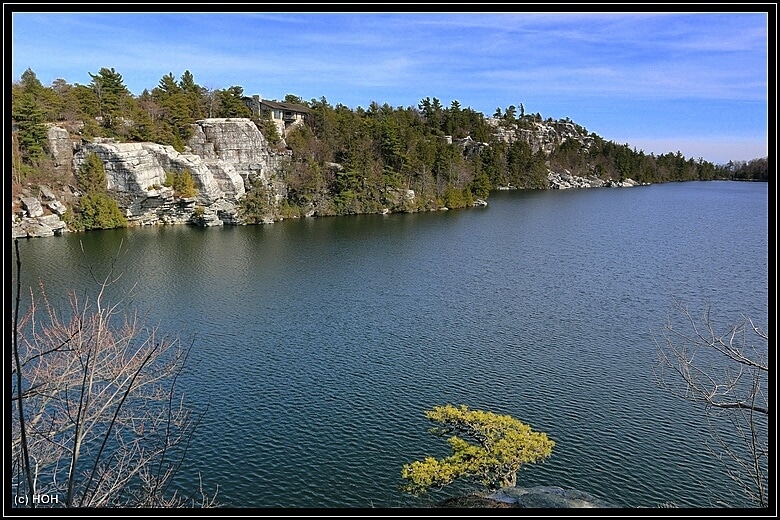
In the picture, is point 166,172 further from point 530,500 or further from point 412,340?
point 530,500

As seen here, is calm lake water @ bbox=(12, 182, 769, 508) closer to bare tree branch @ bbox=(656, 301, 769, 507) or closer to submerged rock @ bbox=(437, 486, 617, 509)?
bare tree branch @ bbox=(656, 301, 769, 507)

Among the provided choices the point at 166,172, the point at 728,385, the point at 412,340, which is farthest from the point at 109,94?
the point at 728,385

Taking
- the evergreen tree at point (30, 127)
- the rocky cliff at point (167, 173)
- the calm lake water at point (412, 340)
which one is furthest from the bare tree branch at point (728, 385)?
the evergreen tree at point (30, 127)

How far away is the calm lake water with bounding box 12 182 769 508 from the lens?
33.0ft

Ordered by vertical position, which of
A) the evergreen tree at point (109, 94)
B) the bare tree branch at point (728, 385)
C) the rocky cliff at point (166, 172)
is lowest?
the bare tree branch at point (728, 385)

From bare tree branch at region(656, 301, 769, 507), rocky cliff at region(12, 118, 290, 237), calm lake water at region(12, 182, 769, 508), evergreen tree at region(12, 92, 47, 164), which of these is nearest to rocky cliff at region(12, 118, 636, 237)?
rocky cliff at region(12, 118, 290, 237)

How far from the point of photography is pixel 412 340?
52.8ft

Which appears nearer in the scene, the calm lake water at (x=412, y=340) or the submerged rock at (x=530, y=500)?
the submerged rock at (x=530, y=500)

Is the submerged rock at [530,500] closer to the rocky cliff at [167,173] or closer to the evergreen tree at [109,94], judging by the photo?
the rocky cliff at [167,173]

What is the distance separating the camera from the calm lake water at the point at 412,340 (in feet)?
33.0
